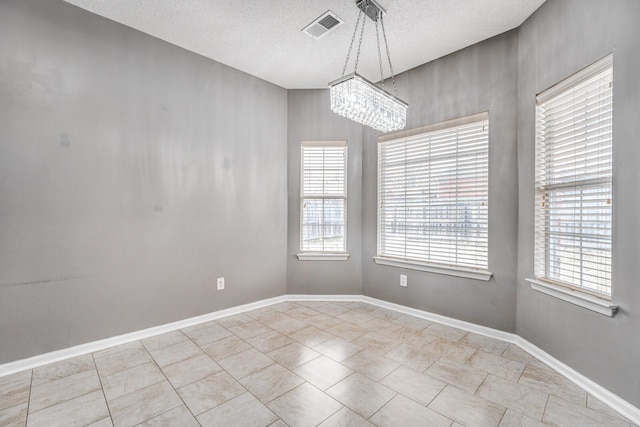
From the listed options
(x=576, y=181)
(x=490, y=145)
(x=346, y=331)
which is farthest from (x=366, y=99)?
(x=346, y=331)

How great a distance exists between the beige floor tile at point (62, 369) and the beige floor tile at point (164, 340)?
40 cm

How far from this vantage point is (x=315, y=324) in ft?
10.2

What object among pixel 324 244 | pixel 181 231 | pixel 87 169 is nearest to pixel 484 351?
pixel 324 244

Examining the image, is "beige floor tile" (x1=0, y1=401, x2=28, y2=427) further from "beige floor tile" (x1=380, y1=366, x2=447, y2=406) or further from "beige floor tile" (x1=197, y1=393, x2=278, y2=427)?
"beige floor tile" (x1=380, y1=366, x2=447, y2=406)

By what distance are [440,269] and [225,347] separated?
2185 millimetres

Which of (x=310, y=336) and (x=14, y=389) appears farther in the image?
(x=310, y=336)

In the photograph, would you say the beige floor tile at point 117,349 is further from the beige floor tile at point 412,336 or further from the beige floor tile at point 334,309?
the beige floor tile at point 412,336

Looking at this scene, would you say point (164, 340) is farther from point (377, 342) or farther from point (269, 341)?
point (377, 342)

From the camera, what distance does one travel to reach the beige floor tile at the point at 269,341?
2576 millimetres

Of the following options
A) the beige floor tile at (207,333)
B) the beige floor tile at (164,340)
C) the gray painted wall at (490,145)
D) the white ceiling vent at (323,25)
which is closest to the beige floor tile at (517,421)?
the gray painted wall at (490,145)

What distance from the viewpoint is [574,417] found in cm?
172

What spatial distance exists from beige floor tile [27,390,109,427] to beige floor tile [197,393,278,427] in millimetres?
591

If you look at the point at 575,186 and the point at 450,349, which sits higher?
the point at 575,186

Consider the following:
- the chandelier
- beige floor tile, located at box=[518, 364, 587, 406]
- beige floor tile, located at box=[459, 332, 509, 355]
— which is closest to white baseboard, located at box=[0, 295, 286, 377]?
beige floor tile, located at box=[459, 332, 509, 355]
